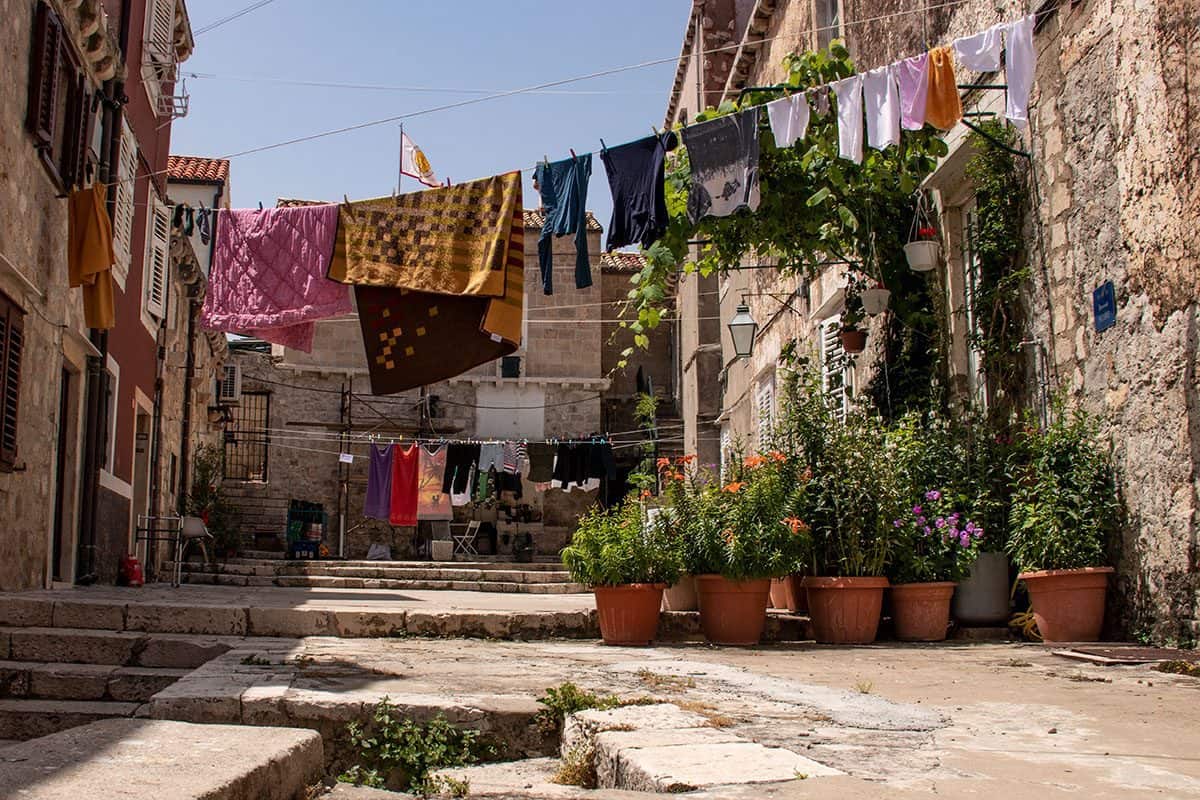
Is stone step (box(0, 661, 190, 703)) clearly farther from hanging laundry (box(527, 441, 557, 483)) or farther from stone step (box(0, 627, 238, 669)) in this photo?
hanging laundry (box(527, 441, 557, 483))

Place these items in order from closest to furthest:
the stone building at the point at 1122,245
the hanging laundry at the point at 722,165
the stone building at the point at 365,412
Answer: the stone building at the point at 1122,245 → the hanging laundry at the point at 722,165 → the stone building at the point at 365,412

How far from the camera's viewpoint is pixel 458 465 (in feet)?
82.1

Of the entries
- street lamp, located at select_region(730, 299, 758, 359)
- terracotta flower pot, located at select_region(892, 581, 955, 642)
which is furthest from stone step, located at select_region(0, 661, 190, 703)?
street lamp, located at select_region(730, 299, 758, 359)

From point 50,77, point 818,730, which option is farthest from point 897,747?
point 50,77

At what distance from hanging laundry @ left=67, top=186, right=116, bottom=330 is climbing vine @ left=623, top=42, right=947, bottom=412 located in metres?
4.57

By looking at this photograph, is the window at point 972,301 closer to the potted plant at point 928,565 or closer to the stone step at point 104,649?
the potted plant at point 928,565

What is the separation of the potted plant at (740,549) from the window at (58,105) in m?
5.84

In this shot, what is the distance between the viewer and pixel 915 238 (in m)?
9.34

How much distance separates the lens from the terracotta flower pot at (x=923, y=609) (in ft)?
24.7

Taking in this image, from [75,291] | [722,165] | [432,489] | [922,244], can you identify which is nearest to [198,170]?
[432,489]

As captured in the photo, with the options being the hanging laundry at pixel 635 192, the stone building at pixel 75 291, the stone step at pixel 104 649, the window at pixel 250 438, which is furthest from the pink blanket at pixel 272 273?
the window at pixel 250 438

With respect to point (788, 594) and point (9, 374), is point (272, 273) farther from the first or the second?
point (788, 594)

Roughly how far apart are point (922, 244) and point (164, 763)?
7249 millimetres

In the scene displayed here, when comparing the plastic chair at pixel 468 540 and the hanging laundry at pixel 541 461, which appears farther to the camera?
the plastic chair at pixel 468 540
